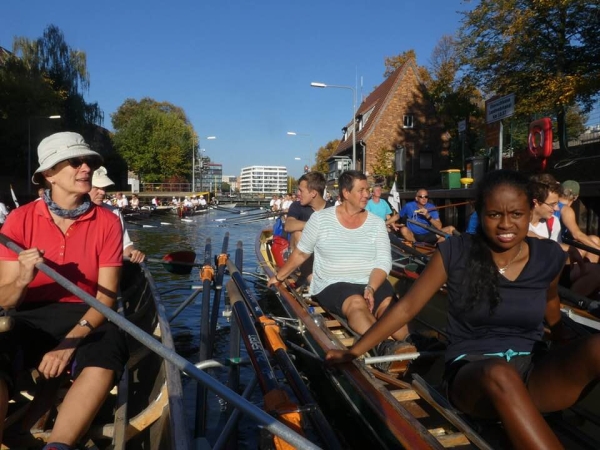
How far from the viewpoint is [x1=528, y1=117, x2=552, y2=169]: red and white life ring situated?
1115 cm

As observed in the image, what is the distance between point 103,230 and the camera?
126 inches

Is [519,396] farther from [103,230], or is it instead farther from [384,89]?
[384,89]

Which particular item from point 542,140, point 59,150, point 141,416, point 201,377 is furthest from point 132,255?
point 542,140

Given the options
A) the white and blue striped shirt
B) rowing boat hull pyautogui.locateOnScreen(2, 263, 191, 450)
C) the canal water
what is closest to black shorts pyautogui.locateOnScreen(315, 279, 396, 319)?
the white and blue striped shirt

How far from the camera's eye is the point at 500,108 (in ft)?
27.4

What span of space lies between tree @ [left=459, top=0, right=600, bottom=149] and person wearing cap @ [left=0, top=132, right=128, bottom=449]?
1814 cm

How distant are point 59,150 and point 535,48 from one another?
72.5 feet

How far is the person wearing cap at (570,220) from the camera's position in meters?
5.49

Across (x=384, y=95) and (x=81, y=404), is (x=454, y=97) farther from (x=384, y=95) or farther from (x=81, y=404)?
(x=81, y=404)

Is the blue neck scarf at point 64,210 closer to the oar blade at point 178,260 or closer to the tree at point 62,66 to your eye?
the oar blade at point 178,260

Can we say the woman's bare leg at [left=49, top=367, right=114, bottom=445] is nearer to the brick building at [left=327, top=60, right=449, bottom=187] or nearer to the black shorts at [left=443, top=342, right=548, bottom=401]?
the black shorts at [left=443, top=342, right=548, bottom=401]

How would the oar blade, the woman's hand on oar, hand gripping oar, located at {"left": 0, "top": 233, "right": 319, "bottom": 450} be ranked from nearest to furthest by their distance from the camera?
hand gripping oar, located at {"left": 0, "top": 233, "right": 319, "bottom": 450}
the woman's hand on oar
the oar blade

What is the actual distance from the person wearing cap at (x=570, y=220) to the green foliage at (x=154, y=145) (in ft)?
185

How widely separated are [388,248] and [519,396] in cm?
275
